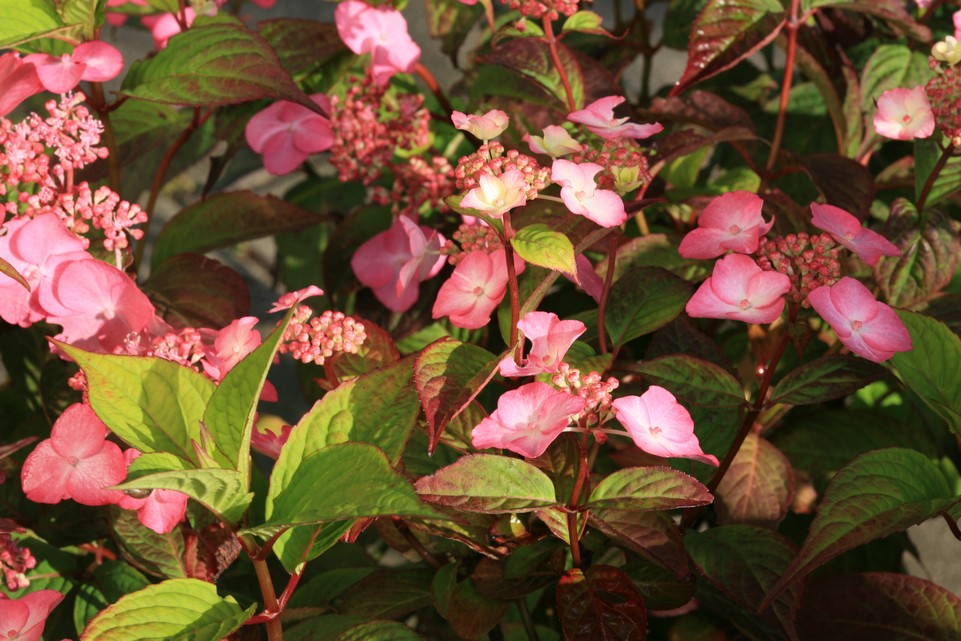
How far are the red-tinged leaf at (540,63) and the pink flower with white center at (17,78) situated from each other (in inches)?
14.2

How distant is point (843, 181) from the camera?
0.90 m

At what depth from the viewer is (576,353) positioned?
75 centimetres

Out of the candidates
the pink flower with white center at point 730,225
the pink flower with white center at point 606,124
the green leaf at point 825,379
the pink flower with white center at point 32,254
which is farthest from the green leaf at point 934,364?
the pink flower with white center at point 32,254

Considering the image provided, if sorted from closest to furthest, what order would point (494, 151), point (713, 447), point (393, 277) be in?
point (494, 151) < point (713, 447) < point (393, 277)

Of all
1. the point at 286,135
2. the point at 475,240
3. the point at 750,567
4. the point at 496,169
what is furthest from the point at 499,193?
the point at 286,135

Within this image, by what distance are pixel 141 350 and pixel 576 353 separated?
11.9 inches

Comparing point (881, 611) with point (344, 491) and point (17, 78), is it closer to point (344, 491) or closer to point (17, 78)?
point (344, 491)

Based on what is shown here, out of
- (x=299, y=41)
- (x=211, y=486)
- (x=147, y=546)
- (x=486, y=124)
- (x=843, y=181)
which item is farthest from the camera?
(x=299, y=41)

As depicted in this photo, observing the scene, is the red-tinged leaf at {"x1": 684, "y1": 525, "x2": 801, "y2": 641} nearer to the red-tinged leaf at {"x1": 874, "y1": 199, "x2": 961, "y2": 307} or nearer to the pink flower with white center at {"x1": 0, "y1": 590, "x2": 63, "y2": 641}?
the red-tinged leaf at {"x1": 874, "y1": 199, "x2": 961, "y2": 307}

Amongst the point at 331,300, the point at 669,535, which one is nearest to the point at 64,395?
the point at 331,300

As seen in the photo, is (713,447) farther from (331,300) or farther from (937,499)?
(331,300)

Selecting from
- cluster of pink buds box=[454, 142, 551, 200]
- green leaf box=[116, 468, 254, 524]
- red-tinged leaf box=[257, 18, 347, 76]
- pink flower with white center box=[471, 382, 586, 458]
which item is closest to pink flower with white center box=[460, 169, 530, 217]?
cluster of pink buds box=[454, 142, 551, 200]

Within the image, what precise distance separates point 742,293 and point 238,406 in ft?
1.08

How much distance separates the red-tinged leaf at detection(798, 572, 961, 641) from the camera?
29.0 inches
